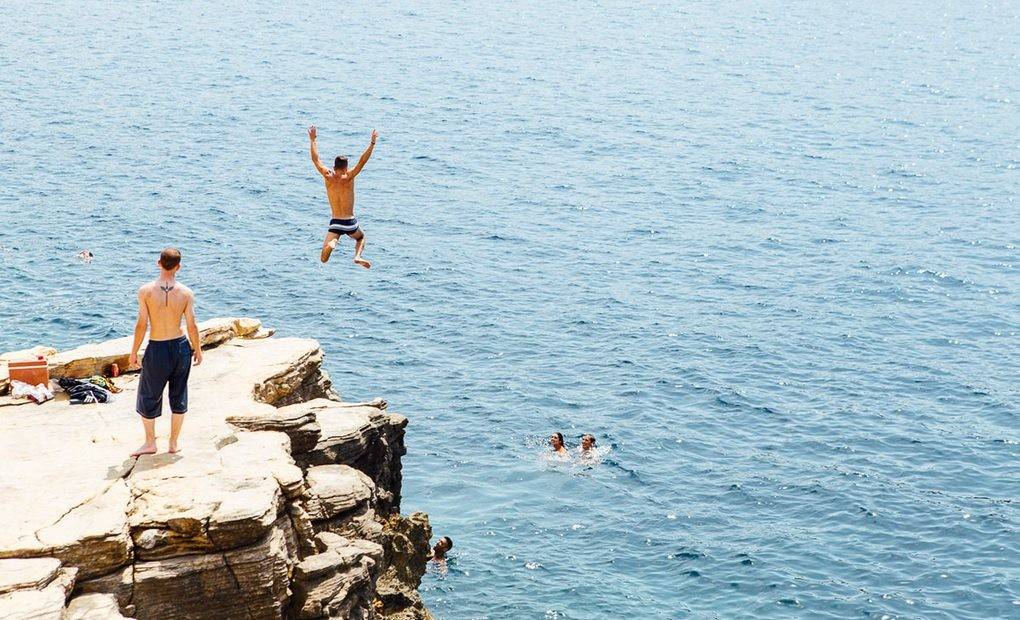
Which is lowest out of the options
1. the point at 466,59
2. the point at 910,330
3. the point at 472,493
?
the point at 472,493

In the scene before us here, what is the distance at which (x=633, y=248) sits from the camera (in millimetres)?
58250

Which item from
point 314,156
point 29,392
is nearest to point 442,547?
point 314,156

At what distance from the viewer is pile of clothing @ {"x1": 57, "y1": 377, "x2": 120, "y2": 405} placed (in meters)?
25.5

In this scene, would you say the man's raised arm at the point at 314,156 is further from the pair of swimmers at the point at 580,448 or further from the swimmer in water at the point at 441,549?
the pair of swimmers at the point at 580,448

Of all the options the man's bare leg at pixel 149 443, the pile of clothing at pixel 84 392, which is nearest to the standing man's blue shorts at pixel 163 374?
the man's bare leg at pixel 149 443

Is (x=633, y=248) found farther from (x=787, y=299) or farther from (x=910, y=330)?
(x=910, y=330)

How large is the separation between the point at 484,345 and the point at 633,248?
13828 millimetres

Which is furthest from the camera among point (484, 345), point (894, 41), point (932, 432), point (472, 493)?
point (894, 41)

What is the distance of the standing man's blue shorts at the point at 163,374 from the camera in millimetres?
21125

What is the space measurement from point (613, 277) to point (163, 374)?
34697mm

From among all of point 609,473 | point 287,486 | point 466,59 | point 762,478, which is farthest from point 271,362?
point 466,59

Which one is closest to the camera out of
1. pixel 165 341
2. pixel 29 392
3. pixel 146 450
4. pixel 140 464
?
pixel 165 341

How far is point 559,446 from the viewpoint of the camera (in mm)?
38375

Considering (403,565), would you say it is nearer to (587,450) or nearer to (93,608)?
(587,450)
